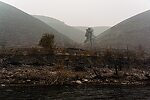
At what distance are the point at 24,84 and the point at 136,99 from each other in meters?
26.1

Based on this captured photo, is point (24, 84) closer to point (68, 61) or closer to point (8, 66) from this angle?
point (8, 66)

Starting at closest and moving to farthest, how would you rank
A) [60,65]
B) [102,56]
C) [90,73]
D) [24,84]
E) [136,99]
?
1. [136,99]
2. [24,84]
3. [90,73]
4. [60,65]
5. [102,56]

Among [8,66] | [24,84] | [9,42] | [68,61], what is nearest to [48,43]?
[68,61]

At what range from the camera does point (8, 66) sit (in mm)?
76250

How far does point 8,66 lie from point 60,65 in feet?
45.0

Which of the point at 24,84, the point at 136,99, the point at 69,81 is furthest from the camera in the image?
the point at 69,81

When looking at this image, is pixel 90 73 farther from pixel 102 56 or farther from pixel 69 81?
pixel 102 56

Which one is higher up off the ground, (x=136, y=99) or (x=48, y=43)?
(x=48, y=43)

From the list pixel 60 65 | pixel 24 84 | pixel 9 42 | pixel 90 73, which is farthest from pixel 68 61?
pixel 9 42

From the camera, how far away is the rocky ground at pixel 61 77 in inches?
2436

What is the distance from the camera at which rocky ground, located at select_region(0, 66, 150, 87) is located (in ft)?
203

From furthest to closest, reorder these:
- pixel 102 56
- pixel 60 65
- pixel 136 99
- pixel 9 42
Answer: pixel 9 42
pixel 102 56
pixel 60 65
pixel 136 99

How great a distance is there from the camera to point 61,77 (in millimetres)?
65938

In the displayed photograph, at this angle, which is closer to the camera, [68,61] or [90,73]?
[90,73]
